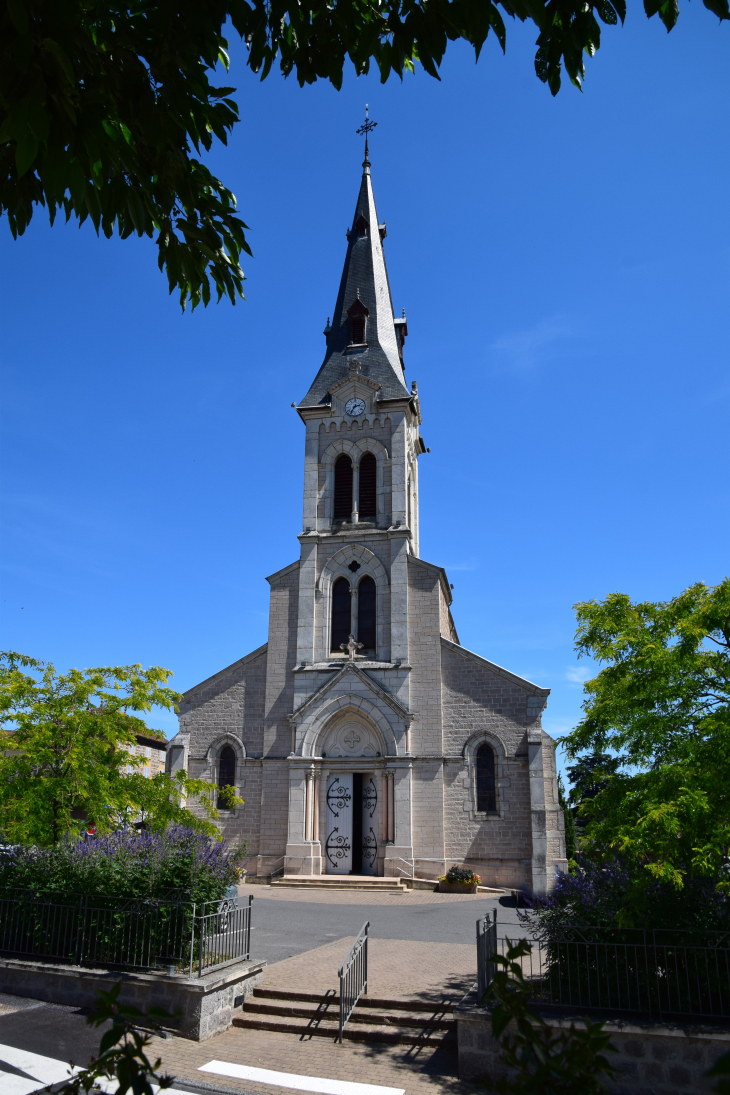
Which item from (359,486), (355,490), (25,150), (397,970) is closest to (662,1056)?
(397,970)

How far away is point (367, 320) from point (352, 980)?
84.4 ft

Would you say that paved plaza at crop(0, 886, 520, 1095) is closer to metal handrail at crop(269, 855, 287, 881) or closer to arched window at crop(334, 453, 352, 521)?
metal handrail at crop(269, 855, 287, 881)

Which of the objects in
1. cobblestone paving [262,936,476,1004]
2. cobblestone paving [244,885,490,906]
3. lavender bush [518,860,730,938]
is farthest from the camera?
cobblestone paving [244,885,490,906]

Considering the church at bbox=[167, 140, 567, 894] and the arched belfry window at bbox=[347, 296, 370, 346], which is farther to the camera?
the arched belfry window at bbox=[347, 296, 370, 346]

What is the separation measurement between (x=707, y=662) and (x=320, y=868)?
712 inches

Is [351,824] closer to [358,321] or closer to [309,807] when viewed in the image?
[309,807]

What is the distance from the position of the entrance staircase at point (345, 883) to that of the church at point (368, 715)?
550mm

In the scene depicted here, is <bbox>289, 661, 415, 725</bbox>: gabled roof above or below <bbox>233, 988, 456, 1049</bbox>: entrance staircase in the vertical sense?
above

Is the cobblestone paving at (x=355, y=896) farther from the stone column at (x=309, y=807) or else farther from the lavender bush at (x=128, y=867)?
the lavender bush at (x=128, y=867)

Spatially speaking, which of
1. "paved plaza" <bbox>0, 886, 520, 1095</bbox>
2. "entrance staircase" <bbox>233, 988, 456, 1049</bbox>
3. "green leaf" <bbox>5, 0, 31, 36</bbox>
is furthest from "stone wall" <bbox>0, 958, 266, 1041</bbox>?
"green leaf" <bbox>5, 0, 31, 36</bbox>

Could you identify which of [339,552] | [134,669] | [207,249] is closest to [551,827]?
[339,552]

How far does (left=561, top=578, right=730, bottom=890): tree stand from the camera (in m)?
7.80

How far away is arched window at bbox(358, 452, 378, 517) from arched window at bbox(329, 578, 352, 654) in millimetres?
2840

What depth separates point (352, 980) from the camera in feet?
30.8
